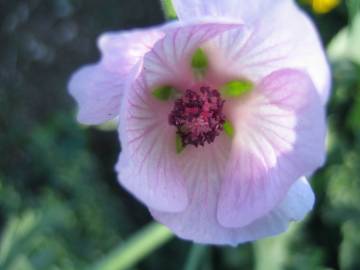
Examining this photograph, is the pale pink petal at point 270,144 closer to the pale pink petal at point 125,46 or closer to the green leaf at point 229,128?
the green leaf at point 229,128

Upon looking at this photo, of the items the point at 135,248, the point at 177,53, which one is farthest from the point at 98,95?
the point at 135,248

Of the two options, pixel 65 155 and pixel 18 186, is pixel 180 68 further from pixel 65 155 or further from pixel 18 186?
pixel 18 186

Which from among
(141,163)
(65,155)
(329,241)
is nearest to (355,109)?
(329,241)

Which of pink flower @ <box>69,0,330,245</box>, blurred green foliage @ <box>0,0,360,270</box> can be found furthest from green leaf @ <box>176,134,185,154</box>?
blurred green foliage @ <box>0,0,360,270</box>

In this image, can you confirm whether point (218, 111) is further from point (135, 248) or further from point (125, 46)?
point (135, 248)

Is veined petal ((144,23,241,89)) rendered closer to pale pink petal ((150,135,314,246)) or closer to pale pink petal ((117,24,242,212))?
pale pink petal ((117,24,242,212))
